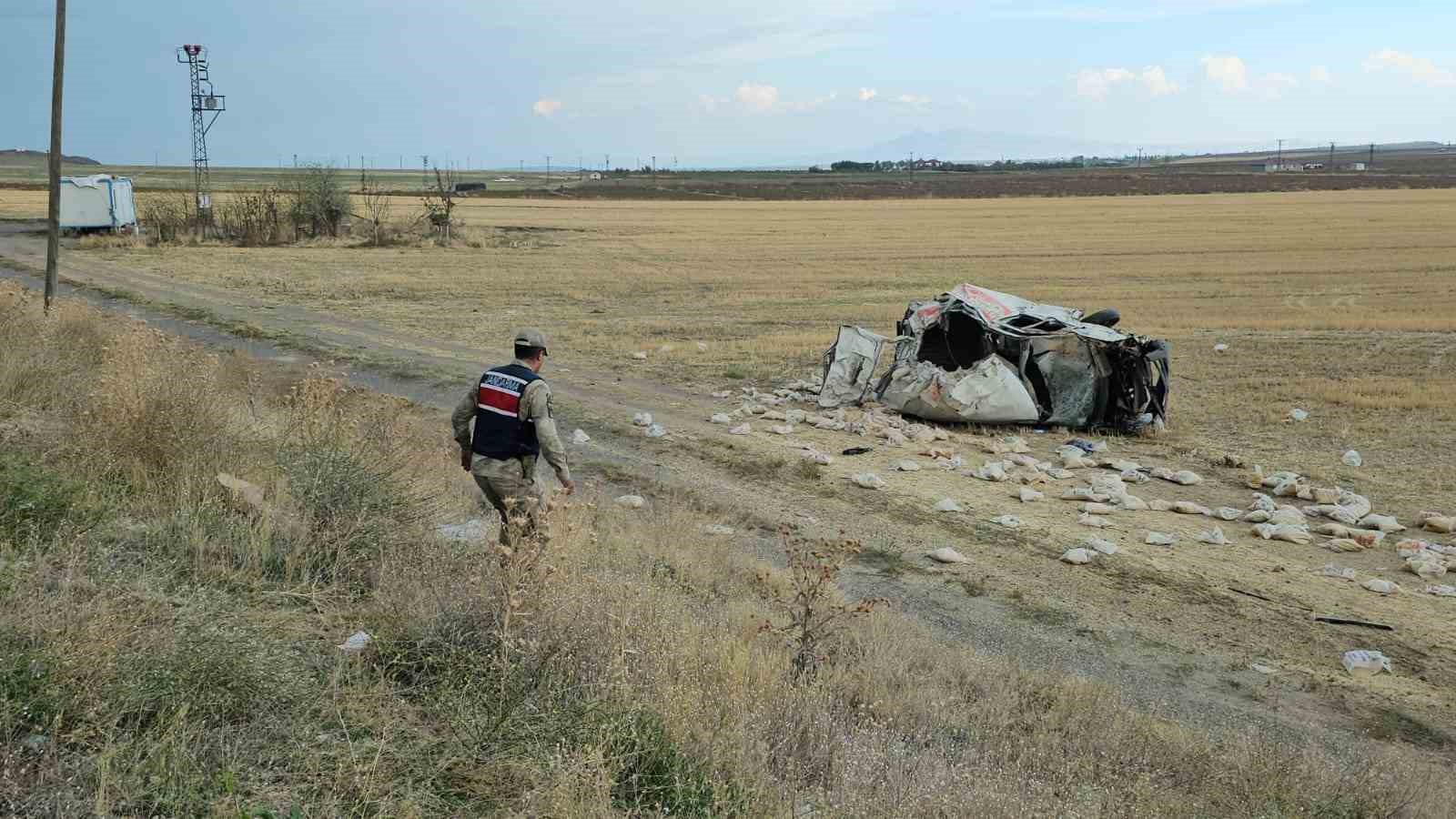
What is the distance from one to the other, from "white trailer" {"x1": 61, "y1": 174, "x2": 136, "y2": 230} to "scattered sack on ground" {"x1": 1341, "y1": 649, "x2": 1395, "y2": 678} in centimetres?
4561

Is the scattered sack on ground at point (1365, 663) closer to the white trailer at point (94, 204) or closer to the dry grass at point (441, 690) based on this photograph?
the dry grass at point (441, 690)

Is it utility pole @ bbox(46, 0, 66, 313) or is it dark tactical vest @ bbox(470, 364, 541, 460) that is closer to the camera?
dark tactical vest @ bbox(470, 364, 541, 460)

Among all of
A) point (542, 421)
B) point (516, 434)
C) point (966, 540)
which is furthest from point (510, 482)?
point (966, 540)

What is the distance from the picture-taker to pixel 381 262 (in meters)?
35.3

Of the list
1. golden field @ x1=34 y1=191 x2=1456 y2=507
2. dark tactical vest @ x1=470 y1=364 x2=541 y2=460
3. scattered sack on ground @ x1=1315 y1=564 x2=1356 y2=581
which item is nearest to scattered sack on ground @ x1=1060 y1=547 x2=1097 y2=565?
scattered sack on ground @ x1=1315 y1=564 x2=1356 y2=581

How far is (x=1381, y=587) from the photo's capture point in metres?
8.00

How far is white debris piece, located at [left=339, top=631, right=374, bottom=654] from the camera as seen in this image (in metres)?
4.58

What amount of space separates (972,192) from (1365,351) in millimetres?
87160

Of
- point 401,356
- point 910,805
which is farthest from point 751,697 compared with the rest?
point 401,356

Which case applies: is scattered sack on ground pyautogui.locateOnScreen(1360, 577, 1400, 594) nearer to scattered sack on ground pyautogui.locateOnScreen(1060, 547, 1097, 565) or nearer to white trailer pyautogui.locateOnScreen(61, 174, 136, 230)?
scattered sack on ground pyautogui.locateOnScreen(1060, 547, 1097, 565)

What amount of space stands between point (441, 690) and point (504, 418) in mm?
2185

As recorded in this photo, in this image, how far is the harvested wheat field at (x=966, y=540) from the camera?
14.8ft

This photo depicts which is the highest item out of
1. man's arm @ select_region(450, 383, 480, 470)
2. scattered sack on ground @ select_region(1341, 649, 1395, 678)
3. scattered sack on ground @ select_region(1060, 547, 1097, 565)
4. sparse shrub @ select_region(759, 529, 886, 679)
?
man's arm @ select_region(450, 383, 480, 470)

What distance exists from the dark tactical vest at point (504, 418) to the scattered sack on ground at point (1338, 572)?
647cm
